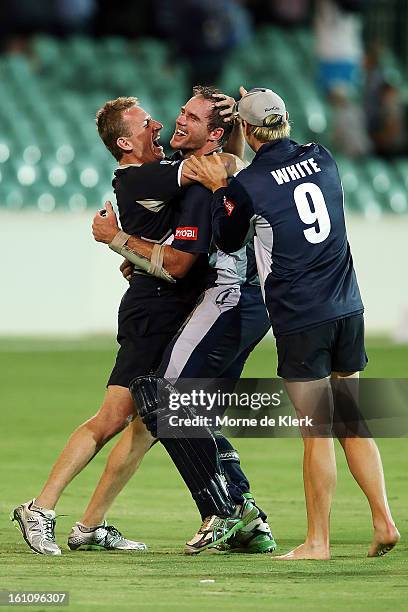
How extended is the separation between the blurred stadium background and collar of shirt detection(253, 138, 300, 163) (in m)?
10.8

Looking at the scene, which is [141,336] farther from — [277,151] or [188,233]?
[277,151]

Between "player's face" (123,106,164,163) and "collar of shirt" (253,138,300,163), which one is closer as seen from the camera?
"collar of shirt" (253,138,300,163)

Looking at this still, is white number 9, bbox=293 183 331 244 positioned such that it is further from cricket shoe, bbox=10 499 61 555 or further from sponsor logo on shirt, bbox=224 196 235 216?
cricket shoe, bbox=10 499 61 555

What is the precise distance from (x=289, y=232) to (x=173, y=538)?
5.59 ft

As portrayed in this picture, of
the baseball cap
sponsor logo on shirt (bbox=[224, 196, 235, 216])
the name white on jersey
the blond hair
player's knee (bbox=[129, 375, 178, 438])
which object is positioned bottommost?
player's knee (bbox=[129, 375, 178, 438])

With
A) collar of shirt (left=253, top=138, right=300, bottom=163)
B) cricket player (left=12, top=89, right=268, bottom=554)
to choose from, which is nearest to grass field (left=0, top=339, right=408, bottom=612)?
cricket player (left=12, top=89, right=268, bottom=554)

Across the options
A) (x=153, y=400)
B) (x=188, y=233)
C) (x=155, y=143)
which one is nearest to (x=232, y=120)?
(x=155, y=143)

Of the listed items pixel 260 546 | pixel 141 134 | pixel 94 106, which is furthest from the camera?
pixel 94 106

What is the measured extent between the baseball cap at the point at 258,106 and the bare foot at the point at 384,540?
6.35ft

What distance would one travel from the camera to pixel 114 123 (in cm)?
697

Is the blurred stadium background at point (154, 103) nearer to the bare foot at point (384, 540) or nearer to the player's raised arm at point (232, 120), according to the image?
the player's raised arm at point (232, 120)

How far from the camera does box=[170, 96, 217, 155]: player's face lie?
6852mm

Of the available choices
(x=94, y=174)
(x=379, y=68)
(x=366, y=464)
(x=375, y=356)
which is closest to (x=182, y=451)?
(x=366, y=464)

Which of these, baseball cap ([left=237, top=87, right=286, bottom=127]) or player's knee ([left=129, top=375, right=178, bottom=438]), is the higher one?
baseball cap ([left=237, top=87, right=286, bottom=127])
